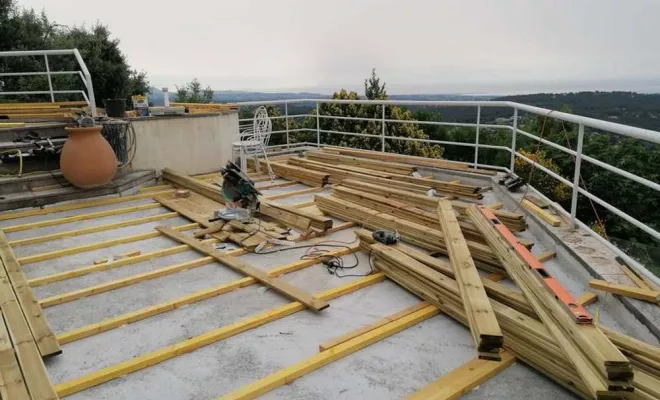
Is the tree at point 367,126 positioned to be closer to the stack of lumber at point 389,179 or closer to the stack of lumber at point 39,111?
the stack of lumber at point 389,179

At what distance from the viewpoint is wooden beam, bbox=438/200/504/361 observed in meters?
2.16

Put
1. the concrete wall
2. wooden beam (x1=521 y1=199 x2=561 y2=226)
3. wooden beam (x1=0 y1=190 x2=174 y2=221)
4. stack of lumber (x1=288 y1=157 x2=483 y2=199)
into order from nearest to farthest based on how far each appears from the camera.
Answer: wooden beam (x1=521 y1=199 x2=561 y2=226)
wooden beam (x1=0 y1=190 x2=174 y2=221)
stack of lumber (x1=288 y1=157 x2=483 y2=199)
the concrete wall

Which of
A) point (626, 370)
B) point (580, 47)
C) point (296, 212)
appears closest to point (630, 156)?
point (580, 47)

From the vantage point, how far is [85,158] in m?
5.47

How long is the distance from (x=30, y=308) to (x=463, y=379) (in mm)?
2593

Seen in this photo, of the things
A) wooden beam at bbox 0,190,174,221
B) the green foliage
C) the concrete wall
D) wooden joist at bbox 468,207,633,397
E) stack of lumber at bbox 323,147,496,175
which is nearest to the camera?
wooden joist at bbox 468,207,633,397

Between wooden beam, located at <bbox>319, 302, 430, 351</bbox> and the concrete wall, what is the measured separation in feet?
16.5

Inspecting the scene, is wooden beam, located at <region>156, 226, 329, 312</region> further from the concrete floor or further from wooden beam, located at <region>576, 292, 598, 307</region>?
wooden beam, located at <region>576, 292, 598, 307</region>

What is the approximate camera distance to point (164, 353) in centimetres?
245

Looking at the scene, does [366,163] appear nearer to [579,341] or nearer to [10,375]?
[579,341]

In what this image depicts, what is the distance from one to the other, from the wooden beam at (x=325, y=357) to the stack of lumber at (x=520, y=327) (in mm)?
195

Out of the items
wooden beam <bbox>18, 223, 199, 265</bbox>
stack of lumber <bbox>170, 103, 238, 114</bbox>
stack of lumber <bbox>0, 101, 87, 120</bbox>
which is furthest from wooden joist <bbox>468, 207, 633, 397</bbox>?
stack of lumber <bbox>0, 101, 87, 120</bbox>

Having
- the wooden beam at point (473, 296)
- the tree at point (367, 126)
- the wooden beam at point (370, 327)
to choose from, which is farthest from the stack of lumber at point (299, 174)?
the tree at point (367, 126)

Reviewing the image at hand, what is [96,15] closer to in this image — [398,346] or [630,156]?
[398,346]
